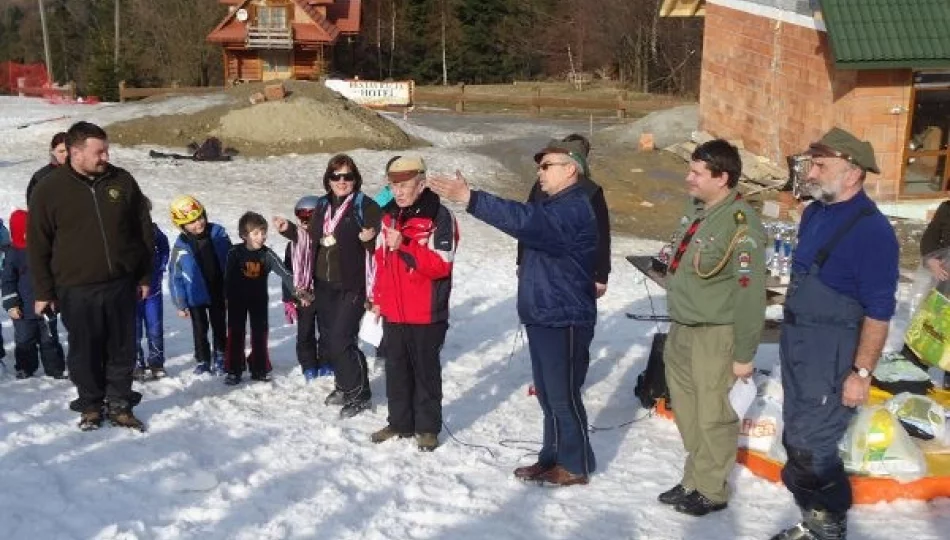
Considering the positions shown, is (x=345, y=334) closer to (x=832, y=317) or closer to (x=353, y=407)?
(x=353, y=407)

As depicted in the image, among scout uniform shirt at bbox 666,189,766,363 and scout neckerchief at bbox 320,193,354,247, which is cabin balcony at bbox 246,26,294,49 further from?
scout uniform shirt at bbox 666,189,766,363

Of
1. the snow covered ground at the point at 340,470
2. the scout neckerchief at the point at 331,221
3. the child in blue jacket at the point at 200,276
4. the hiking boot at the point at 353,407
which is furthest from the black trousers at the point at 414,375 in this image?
the child in blue jacket at the point at 200,276

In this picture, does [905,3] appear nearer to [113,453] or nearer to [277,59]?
[113,453]

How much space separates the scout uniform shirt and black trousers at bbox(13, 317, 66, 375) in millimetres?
4929

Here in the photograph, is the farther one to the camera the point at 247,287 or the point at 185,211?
the point at 247,287

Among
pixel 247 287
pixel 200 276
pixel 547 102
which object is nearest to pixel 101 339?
pixel 200 276

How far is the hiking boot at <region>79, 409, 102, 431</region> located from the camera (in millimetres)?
6195

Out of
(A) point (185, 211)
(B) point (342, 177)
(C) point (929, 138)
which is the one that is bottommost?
(C) point (929, 138)

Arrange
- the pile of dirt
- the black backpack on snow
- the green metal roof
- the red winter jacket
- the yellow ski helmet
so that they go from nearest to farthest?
the red winter jacket → the black backpack on snow → the yellow ski helmet → the green metal roof → the pile of dirt

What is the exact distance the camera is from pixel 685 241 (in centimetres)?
500

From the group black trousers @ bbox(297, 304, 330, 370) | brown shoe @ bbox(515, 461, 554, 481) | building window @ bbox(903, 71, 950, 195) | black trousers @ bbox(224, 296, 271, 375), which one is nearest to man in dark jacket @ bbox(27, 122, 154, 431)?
black trousers @ bbox(224, 296, 271, 375)

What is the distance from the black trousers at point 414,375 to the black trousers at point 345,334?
0.67 metres

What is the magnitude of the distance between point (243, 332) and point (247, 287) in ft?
1.11

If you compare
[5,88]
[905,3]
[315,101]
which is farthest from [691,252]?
[5,88]
